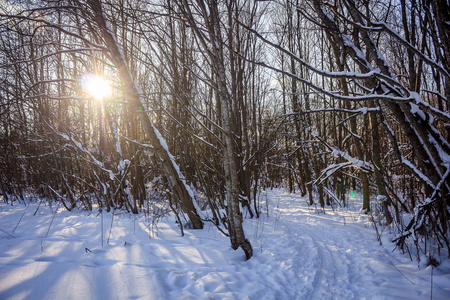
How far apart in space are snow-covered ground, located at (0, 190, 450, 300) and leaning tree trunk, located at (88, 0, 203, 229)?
25.1 inches

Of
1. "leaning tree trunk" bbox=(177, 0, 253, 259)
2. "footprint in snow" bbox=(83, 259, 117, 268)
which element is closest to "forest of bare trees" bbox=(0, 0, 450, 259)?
"leaning tree trunk" bbox=(177, 0, 253, 259)

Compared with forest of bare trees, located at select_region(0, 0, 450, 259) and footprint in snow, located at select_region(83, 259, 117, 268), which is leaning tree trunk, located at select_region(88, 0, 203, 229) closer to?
A: forest of bare trees, located at select_region(0, 0, 450, 259)

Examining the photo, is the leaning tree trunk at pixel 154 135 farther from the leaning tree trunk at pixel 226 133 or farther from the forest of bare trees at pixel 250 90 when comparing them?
the leaning tree trunk at pixel 226 133

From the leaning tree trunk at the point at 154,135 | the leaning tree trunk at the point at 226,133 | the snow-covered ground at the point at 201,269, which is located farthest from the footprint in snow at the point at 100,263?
the leaning tree trunk at the point at 154,135

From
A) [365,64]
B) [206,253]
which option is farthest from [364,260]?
[365,64]

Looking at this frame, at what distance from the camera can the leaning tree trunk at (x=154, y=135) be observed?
362 cm

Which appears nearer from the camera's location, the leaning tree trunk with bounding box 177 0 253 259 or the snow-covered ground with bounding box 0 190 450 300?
the snow-covered ground with bounding box 0 190 450 300

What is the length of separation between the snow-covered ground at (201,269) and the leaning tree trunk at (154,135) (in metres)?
0.64

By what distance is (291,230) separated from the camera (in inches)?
174

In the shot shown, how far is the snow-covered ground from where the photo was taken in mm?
1700

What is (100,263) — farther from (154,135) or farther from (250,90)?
(250,90)

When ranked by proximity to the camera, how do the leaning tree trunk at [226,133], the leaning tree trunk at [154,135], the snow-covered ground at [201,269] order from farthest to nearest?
1. the leaning tree trunk at [154,135]
2. the leaning tree trunk at [226,133]
3. the snow-covered ground at [201,269]

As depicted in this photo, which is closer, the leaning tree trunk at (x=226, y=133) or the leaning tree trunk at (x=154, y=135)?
the leaning tree trunk at (x=226, y=133)

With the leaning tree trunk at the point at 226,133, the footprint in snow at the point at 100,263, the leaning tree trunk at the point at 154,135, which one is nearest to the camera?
the footprint in snow at the point at 100,263
